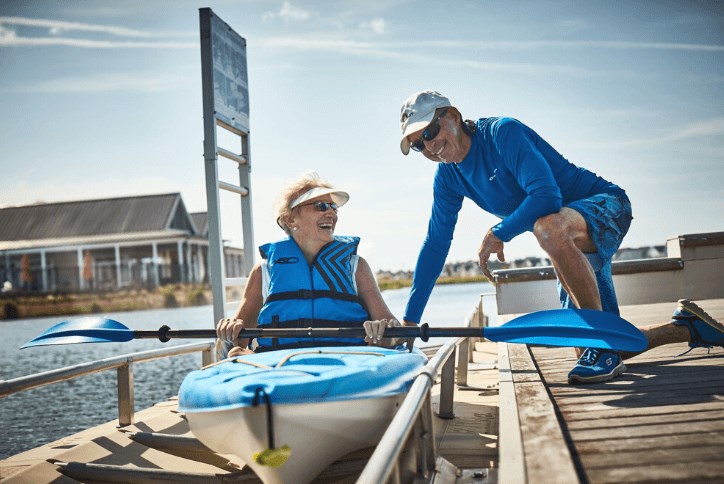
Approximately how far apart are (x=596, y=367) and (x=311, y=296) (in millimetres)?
1702

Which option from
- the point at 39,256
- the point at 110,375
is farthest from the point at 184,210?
the point at 110,375

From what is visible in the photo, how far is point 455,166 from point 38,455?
10.1 feet

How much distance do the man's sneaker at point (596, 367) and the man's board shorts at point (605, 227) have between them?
1.40 feet

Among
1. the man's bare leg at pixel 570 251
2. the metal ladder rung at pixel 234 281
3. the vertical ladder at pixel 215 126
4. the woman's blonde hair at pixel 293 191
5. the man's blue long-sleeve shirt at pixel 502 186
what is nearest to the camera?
the man's bare leg at pixel 570 251

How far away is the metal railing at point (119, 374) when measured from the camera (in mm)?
2961

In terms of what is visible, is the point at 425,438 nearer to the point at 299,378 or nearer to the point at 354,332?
the point at 299,378

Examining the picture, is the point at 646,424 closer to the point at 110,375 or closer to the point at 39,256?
the point at 110,375

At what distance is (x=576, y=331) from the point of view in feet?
10.7

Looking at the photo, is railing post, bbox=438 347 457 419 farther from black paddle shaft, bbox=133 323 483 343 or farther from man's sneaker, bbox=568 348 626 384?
man's sneaker, bbox=568 348 626 384

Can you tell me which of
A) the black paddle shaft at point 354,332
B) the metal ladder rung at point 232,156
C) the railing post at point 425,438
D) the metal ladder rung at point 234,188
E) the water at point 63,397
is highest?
the metal ladder rung at point 232,156

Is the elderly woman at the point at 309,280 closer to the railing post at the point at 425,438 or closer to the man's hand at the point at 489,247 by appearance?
the man's hand at the point at 489,247

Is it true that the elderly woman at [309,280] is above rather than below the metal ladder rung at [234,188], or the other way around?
below

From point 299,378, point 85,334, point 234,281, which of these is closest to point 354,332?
point 299,378

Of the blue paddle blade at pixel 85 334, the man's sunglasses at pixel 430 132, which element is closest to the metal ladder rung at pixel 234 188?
the blue paddle blade at pixel 85 334
